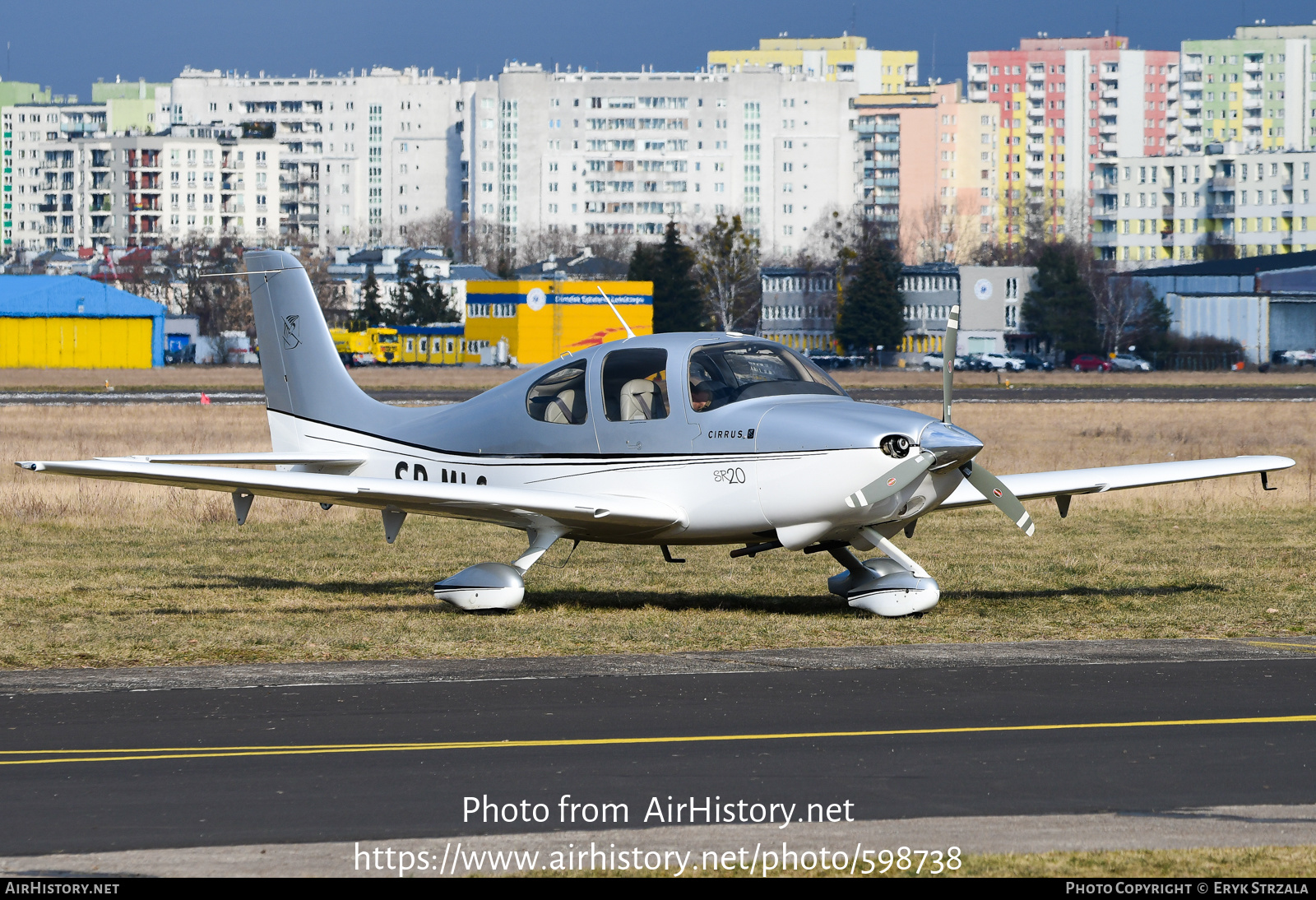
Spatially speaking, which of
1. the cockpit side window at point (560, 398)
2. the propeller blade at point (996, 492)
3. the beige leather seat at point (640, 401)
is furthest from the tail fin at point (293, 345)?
the propeller blade at point (996, 492)

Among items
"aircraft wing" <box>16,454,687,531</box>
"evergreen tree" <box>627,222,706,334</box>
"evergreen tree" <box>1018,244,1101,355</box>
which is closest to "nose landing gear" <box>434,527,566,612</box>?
"aircraft wing" <box>16,454,687,531</box>

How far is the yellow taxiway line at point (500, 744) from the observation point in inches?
340

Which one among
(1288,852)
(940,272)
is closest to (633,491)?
(1288,852)

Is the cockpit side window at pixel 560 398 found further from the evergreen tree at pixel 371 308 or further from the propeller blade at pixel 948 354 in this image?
the evergreen tree at pixel 371 308

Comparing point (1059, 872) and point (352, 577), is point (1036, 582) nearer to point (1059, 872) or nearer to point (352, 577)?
point (352, 577)

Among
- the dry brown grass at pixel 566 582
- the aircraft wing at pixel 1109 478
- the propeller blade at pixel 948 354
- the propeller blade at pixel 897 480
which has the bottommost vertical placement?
the dry brown grass at pixel 566 582

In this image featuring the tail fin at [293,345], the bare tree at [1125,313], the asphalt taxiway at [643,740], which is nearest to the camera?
the asphalt taxiway at [643,740]

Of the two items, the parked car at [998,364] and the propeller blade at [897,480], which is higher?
the propeller blade at [897,480]

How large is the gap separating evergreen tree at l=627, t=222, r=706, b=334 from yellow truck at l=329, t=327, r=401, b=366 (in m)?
19.2

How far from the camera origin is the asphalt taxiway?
7406 mm

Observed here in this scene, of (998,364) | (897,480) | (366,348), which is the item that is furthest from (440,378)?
(897,480)

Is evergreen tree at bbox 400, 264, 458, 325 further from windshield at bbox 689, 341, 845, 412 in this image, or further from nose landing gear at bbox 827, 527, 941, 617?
windshield at bbox 689, 341, 845, 412

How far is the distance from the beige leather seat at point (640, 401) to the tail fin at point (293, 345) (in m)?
3.60

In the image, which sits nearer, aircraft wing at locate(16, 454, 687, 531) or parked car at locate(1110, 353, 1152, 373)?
aircraft wing at locate(16, 454, 687, 531)
